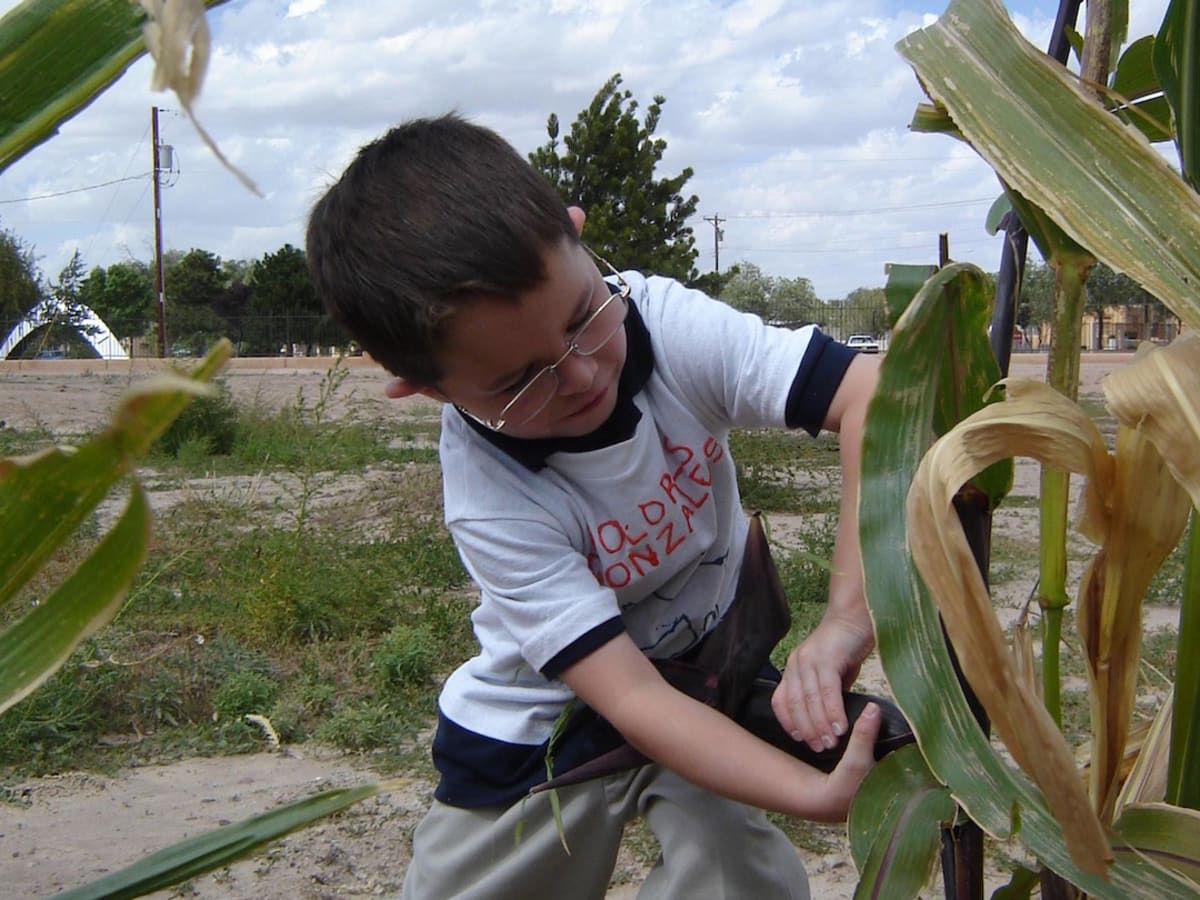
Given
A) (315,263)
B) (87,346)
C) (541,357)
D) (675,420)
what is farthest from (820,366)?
(87,346)

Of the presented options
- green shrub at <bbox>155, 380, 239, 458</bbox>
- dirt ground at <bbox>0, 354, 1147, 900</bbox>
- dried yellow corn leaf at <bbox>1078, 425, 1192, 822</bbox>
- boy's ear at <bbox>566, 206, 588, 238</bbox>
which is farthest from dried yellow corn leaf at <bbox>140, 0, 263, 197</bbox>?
green shrub at <bbox>155, 380, 239, 458</bbox>

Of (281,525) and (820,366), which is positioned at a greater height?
(820,366)

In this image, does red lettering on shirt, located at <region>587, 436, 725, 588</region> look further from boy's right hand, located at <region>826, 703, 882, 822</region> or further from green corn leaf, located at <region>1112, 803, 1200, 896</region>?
green corn leaf, located at <region>1112, 803, 1200, 896</region>

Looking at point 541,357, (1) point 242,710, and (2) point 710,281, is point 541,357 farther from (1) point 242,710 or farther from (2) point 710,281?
(2) point 710,281

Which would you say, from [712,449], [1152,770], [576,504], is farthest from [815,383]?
[1152,770]

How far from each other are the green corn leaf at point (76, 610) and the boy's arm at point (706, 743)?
1.95 ft

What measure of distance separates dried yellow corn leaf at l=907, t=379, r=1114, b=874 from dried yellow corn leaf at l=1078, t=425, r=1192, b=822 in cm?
3

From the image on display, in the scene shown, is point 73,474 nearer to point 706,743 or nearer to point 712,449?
point 706,743

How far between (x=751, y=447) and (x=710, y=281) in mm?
3183

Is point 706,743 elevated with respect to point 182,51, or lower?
lower

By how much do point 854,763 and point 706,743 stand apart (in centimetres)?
20

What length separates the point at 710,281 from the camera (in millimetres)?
8258

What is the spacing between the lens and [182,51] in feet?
1.05

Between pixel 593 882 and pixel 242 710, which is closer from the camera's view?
pixel 593 882
